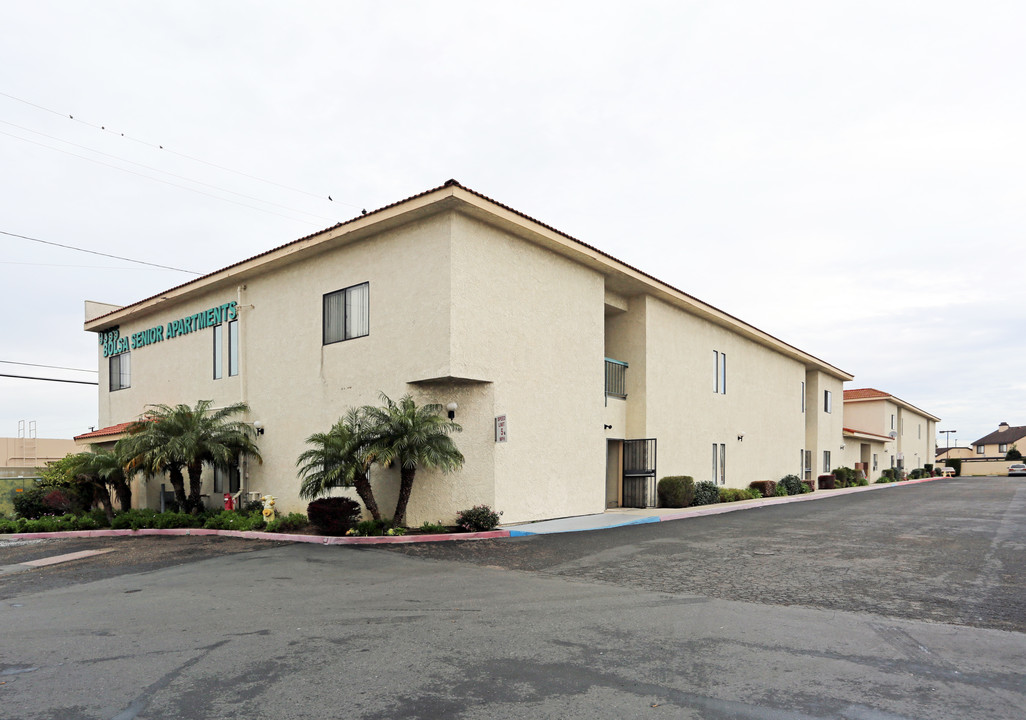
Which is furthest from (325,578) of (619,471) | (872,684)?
(619,471)

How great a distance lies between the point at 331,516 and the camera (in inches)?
598

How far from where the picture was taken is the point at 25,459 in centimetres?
4934

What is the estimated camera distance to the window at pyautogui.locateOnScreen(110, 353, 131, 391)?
88.0ft

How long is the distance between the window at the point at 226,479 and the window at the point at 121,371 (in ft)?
24.2

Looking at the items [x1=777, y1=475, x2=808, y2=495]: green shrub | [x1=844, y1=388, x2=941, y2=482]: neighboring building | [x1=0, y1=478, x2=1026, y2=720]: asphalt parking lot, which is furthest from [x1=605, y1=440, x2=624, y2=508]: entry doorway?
[x1=844, y1=388, x2=941, y2=482]: neighboring building

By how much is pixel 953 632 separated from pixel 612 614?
134 inches

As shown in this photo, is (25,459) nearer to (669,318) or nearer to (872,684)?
(669,318)

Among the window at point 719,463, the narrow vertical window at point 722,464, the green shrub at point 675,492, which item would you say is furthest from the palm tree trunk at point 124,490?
the narrow vertical window at point 722,464

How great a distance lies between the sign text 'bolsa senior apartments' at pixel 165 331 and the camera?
22.1 m

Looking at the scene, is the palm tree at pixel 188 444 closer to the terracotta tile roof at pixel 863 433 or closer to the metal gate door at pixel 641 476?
the metal gate door at pixel 641 476

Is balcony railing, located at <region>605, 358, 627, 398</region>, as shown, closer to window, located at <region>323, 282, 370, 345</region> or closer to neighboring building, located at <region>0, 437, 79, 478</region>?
window, located at <region>323, 282, 370, 345</region>

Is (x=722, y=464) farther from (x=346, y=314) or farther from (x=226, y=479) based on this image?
(x=226, y=479)

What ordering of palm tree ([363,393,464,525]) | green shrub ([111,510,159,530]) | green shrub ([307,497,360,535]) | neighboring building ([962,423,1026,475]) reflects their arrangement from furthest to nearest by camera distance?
neighboring building ([962,423,1026,475])
green shrub ([111,510,159,530])
green shrub ([307,497,360,535])
palm tree ([363,393,464,525])

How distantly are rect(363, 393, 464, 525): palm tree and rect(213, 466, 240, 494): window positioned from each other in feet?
23.4
